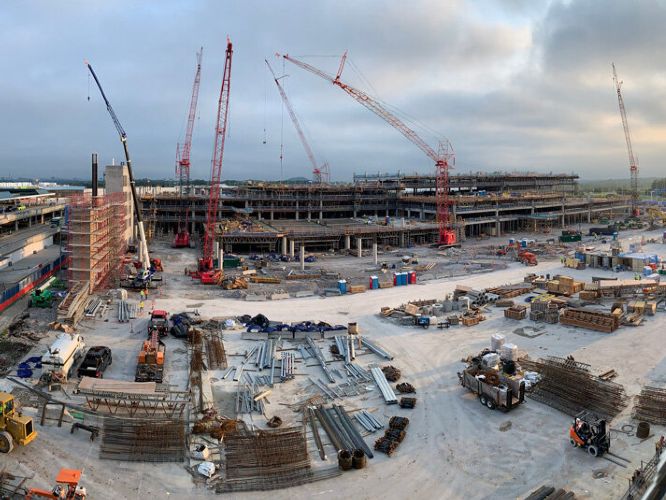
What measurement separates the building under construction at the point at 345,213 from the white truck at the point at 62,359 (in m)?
33.8

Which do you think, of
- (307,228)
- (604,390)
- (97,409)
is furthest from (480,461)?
(307,228)

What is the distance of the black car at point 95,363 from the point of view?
20625mm

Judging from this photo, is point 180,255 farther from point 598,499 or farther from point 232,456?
point 598,499

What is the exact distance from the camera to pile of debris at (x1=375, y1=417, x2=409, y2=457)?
15758mm

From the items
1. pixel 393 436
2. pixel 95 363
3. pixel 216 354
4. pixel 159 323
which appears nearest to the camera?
pixel 393 436

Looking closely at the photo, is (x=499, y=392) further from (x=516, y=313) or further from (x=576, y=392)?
(x=516, y=313)

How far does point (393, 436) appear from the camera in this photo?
16359 mm

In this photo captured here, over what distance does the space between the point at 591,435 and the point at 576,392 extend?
347cm

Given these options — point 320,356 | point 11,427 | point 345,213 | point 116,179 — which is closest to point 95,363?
point 11,427

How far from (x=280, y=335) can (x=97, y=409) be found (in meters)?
11.0

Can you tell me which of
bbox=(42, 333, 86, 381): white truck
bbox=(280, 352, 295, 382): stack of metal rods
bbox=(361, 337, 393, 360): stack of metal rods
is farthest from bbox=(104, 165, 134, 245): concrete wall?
bbox=(361, 337, 393, 360): stack of metal rods

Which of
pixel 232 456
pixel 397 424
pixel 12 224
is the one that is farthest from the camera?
pixel 12 224

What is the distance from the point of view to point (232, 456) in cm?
1491

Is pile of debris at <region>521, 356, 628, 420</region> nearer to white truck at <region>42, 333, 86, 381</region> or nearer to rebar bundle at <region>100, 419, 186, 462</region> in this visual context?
rebar bundle at <region>100, 419, 186, 462</region>
